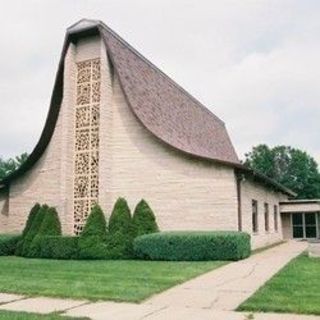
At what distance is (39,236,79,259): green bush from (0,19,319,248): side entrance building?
171 cm

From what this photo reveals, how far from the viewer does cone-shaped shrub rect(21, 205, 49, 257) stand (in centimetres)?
1945

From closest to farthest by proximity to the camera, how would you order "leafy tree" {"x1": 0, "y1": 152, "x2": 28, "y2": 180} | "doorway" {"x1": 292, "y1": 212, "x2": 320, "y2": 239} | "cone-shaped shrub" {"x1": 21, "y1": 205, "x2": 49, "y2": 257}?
"cone-shaped shrub" {"x1": 21, "y1": 205, "x2": 49, "y2": 257}
"doorway" {"x1": 292, "y1": 212, "x2": 320, "y2": 239}
"leafy tree" {"x1": 0, "y1": 152, "x2": 28, "y2": 180}

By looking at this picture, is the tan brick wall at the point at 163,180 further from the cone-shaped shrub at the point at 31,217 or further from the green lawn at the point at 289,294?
the green lawn at the point at 289,294

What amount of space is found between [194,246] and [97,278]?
211 inches

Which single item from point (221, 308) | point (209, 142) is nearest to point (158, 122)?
point (209, 142)

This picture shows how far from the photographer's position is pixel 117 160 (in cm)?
2034

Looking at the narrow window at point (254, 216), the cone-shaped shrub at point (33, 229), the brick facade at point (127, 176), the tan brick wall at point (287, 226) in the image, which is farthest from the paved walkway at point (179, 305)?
the tan brick wall at point (287, 226)

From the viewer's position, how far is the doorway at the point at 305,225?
35938 mm

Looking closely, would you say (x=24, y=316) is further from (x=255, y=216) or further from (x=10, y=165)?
(x=10, y=165)

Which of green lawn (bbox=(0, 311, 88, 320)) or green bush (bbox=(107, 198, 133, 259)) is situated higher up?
green bush (bbox=(107, 198, 133, 259))

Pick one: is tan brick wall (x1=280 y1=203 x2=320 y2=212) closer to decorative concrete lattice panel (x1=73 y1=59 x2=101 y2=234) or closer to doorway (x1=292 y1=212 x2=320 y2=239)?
doorway (x1=292 y1=212 x2=320 y2=239)

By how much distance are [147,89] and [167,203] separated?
18.4ft

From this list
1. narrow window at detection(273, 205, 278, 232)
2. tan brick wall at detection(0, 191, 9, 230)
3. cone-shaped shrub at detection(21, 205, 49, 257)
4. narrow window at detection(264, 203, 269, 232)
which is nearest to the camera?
cone-shaped shrub at detection(21, 205, 49, 257)

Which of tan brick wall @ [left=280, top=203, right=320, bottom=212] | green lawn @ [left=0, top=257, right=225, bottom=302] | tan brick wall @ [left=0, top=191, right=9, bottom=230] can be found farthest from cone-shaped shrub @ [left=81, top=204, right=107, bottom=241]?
tan brick wall @ [left=280, top=203, right=320, bottom=212]
